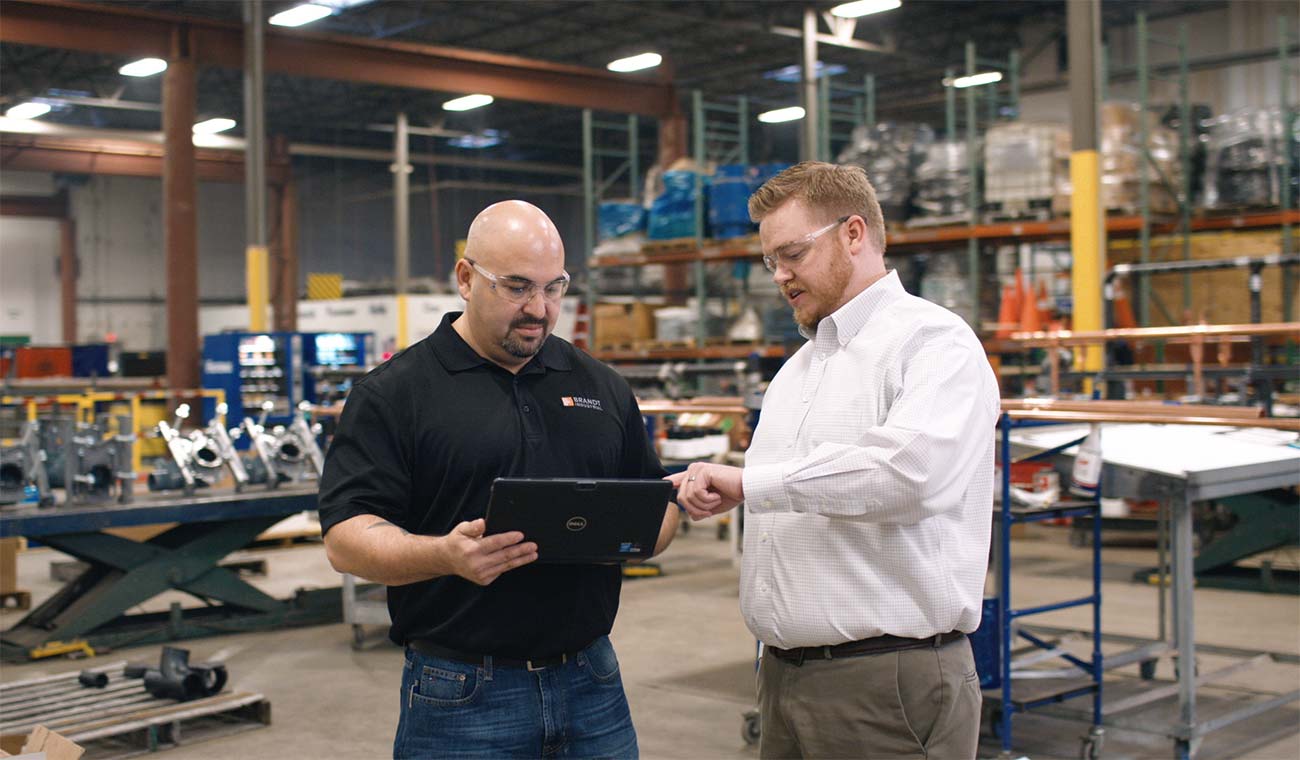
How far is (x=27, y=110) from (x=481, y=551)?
24609mm

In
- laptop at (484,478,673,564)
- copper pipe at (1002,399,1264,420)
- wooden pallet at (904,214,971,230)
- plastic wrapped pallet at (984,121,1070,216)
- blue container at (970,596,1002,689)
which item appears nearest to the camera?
laptop at (484,478,673,564)

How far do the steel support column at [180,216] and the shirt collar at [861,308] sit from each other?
1566cm

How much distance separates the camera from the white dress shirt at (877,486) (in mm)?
2068

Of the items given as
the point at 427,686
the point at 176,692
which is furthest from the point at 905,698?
the point at 176,692

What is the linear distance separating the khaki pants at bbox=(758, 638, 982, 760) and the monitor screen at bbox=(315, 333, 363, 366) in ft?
52.8

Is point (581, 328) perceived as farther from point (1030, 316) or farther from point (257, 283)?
point (1030, 316)

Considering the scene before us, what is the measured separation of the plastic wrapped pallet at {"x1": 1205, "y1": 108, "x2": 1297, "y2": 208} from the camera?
10.3 m

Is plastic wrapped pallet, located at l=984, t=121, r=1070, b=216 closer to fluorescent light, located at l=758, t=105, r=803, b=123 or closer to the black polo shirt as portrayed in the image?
the black polo shirt

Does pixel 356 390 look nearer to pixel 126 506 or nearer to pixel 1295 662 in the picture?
pixel 126 506

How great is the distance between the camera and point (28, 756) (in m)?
2.57

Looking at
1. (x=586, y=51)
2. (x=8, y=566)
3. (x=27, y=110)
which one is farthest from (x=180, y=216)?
(x=8, y=566)

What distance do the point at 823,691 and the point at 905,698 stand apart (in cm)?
14

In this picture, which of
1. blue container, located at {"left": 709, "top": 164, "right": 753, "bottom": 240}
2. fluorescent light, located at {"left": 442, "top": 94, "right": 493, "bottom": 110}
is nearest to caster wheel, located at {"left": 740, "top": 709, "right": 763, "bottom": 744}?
blue container, located at {"left": 709, "top": 164, "right": 753, "bottom": 240}

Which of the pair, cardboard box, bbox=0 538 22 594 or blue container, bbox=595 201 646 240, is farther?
blue container, bbox=595 201 646 240
